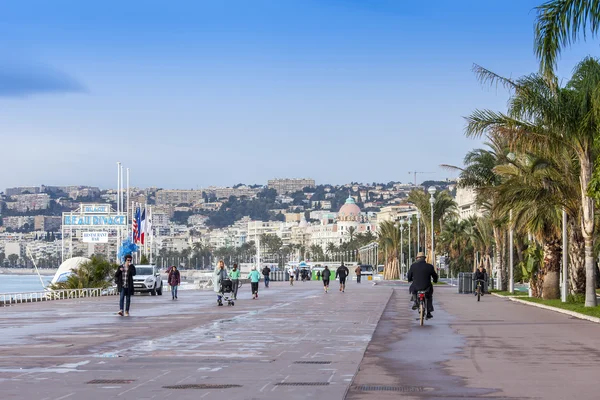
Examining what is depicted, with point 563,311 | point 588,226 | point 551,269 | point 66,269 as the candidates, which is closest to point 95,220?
point 66,269

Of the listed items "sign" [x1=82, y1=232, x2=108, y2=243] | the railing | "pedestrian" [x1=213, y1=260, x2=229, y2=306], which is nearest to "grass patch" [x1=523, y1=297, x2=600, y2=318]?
"pedestrian" [x1=213, y1=260, x2=229, y2=306]

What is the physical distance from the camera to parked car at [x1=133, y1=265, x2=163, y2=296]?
163 ft

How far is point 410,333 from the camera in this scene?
810 inches

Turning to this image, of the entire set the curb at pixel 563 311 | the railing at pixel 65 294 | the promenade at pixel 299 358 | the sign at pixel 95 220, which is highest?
the sign at pixel 95 220

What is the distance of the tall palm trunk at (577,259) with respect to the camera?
34.3m

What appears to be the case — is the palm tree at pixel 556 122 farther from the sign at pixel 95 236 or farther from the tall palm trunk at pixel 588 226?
the sign at pixel 95 236

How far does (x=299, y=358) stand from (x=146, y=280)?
35.6m

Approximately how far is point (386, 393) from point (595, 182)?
14746 mm

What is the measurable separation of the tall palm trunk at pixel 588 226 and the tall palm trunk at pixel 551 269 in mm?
8259

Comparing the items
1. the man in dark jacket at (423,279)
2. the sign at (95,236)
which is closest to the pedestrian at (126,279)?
the man in dark jacket at (423,279)

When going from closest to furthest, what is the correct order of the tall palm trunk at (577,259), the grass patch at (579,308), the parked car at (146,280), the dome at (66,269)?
the grass patch at (579,308) → the tall palm trunk at (577,259) → the parked car at (146,280) → the dome at (66,269)

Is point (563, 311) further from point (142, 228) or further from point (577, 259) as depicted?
point (142, 228)

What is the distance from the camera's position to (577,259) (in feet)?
113

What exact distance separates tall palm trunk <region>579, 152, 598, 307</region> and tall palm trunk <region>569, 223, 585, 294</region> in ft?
9.24
